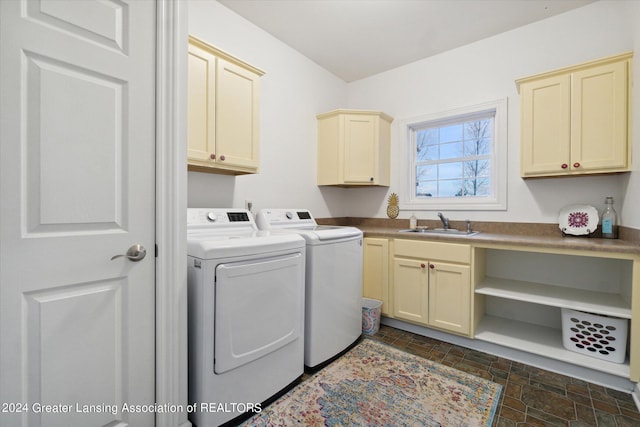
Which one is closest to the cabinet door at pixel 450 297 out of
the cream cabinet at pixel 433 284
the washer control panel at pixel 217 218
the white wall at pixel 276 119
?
the cream cabinet at pixel 433 284

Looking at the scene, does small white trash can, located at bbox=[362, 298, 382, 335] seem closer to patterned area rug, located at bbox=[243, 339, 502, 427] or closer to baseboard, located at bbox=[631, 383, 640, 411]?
patterned area rug, located at bbox=[243, 339, 502, 427]

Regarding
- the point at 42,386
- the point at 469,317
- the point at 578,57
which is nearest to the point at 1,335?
the point at 42,386

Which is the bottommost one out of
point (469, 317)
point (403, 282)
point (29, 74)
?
point (469, 317)

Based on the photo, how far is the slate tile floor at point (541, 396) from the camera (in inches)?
60.1

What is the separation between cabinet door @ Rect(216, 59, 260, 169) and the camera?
6.68 ft

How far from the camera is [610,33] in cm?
221

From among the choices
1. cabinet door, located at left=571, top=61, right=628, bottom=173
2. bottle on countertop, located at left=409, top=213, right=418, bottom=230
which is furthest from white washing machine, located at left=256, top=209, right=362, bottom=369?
cabinet door, located at left=571, top=61, right=628, bottom=173

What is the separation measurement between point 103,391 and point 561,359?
8.74 feet

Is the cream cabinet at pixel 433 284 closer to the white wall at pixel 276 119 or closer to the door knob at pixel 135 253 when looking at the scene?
the white wall at pixel 276 119

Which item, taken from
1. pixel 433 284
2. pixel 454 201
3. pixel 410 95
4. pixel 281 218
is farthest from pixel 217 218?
pixel 410 95

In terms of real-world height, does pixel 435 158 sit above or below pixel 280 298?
above

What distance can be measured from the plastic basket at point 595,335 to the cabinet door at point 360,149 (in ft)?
6.59

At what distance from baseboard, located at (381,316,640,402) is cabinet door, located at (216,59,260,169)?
6.87 ft

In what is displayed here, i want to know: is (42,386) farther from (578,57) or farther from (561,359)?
(578,57)
